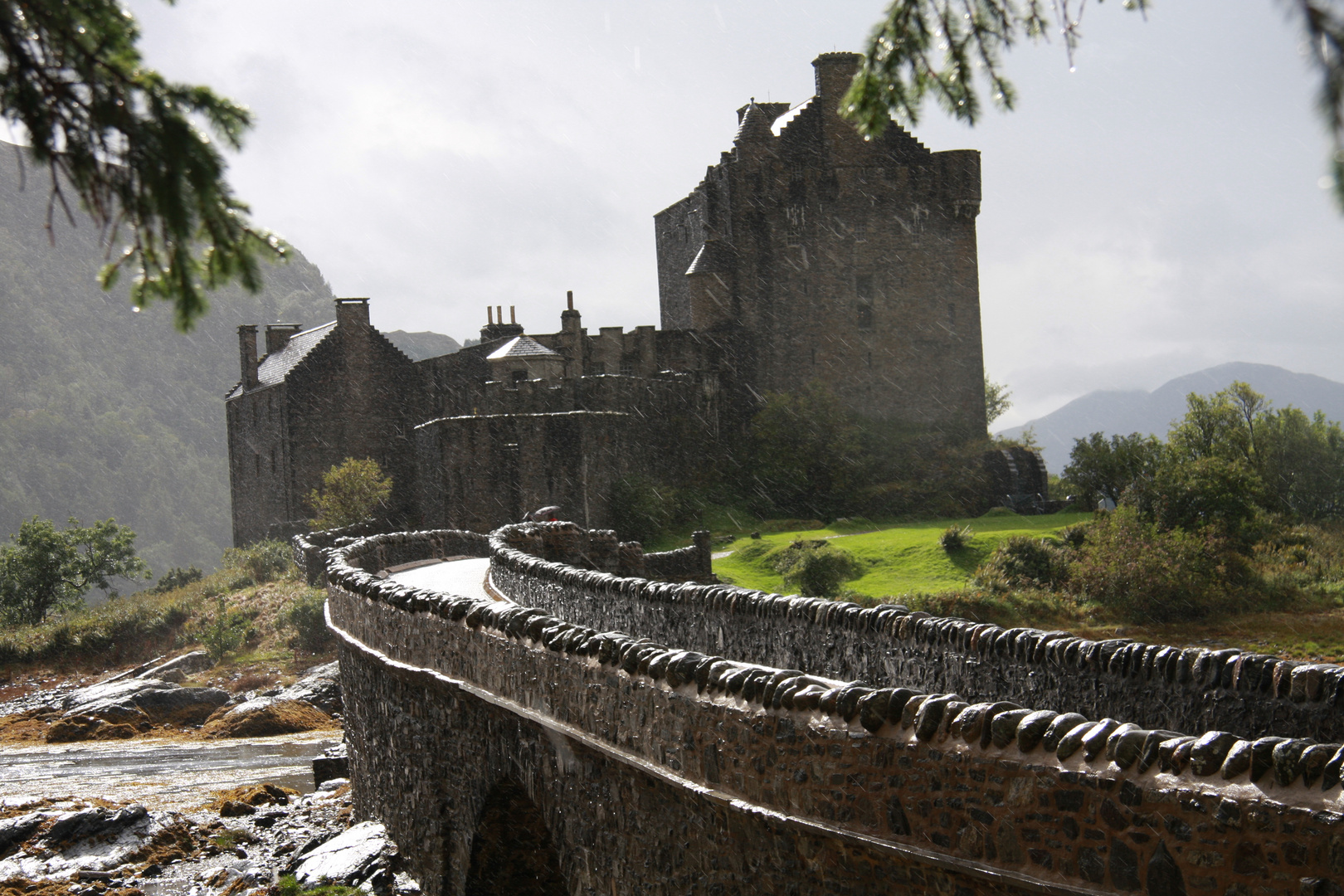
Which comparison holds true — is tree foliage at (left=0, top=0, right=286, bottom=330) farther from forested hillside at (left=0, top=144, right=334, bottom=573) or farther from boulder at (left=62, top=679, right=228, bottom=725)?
forested hillside at (left=0, top=144, right=334, bottom=573)

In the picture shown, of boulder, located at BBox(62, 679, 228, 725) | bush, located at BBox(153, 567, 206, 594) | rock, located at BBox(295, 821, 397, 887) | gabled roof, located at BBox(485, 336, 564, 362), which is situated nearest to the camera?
rock, located at BBox(295, 821, 397, 887)

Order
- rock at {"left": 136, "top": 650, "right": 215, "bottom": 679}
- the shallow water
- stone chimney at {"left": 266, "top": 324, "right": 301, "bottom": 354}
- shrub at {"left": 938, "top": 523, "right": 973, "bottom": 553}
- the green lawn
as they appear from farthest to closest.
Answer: stone chimney at {"left": 266, "top": 324, "right": 301, "bottom": 354}
shrub at {"left": 938, "top": 523, "right": 973, "bottom": 553}
rock at {"left": 136, "top": 650, "right": 215, "bottom": 679}
the green lawn
the shallow water

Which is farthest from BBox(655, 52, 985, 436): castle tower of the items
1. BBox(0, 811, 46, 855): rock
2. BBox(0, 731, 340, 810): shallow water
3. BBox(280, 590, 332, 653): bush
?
BBox(0, 811, 46, 855): rock

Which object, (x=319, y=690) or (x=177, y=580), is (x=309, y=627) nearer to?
(x=319, y=690)

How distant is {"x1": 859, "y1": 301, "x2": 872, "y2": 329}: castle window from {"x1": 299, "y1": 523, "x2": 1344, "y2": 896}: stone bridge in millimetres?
33925

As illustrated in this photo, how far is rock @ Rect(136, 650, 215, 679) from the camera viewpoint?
86.8ft

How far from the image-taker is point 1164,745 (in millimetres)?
4875

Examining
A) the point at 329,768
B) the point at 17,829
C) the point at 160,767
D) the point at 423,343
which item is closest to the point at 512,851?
the point at 17,829

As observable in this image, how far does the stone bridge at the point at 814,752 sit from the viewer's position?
4.79m

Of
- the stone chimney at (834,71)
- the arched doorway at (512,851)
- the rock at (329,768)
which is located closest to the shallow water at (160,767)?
the rock at (329,768)

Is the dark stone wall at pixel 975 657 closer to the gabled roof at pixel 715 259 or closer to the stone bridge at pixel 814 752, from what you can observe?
the stone bridge at pixel 814 752

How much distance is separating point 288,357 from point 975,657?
38205 millimetres

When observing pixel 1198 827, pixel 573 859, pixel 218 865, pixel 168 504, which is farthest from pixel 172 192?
pixel 168 504

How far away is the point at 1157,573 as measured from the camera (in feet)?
83.8
